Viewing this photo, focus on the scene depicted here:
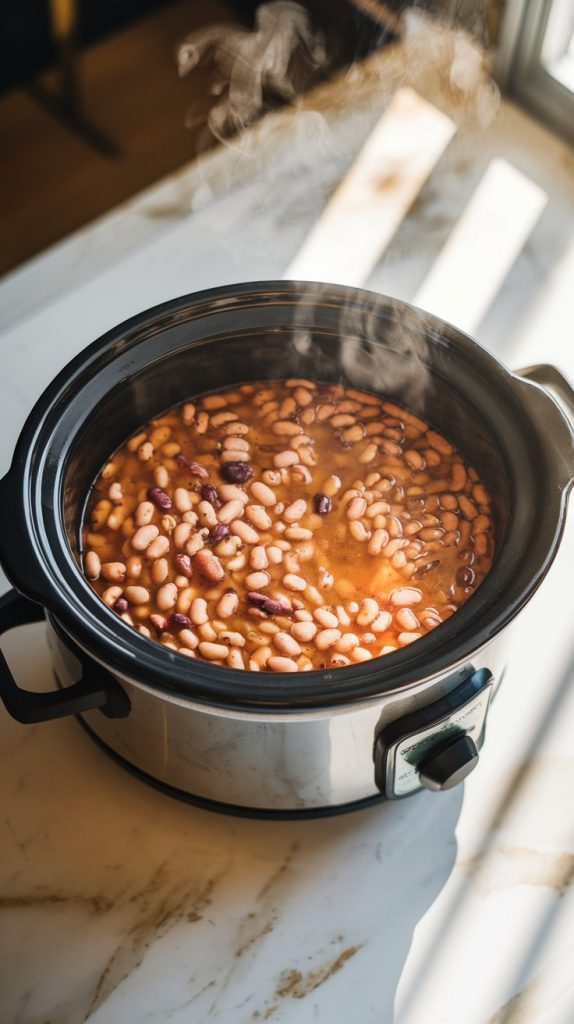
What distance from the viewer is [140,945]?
1.42 m

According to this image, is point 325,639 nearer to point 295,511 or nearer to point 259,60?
point 295,511

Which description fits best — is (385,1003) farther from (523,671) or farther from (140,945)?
(523,671)

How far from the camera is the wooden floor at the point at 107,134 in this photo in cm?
360

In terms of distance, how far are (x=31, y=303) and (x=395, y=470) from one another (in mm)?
825

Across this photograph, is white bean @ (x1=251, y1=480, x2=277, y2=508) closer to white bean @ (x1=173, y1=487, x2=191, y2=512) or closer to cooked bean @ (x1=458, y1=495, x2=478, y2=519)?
white bean @ (x1=173, y1=487, x2=191, y2=512)

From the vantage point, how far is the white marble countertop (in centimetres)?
138

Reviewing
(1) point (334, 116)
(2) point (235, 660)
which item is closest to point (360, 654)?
(2) point (235, 660)

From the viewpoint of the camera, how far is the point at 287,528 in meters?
1.58

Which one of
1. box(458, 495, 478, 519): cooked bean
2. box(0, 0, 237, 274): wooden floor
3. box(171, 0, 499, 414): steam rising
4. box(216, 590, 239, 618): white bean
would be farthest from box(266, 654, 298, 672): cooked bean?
box(0, 0, 237, 274): wooden floor

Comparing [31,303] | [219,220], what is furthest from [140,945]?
[219,220]

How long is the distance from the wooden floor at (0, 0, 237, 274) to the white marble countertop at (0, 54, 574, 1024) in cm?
226

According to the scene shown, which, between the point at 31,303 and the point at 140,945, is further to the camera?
the point at 31,303

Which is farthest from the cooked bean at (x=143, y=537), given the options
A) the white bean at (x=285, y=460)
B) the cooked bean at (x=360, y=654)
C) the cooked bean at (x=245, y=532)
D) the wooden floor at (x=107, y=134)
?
the wooden floor at (x=107, y=134)

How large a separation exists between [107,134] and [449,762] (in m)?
3.03
